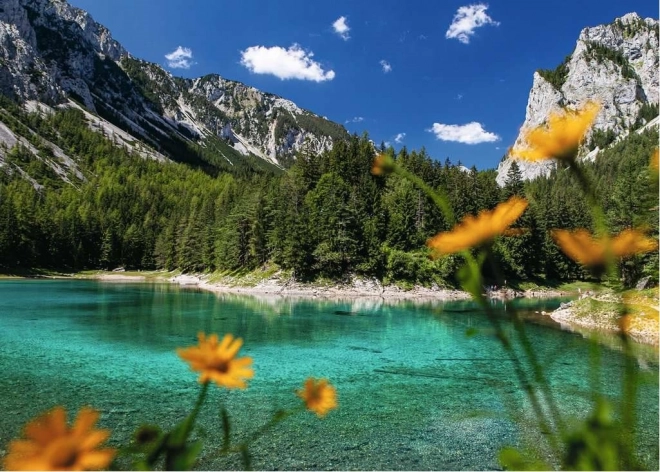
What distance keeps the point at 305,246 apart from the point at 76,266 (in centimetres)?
4744

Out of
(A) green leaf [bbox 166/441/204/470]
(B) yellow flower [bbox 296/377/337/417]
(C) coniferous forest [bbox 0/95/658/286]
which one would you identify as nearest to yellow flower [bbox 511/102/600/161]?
(B) yellow flower [bbox 296/377/337/417]

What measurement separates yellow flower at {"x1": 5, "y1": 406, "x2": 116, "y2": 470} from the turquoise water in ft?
3.26

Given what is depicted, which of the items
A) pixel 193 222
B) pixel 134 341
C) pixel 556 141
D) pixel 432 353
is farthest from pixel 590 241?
pixel 193 222

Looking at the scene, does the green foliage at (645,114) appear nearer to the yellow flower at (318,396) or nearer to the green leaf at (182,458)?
the yellow flower at (318,396)

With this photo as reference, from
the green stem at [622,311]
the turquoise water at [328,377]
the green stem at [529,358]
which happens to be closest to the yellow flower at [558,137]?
the green stem at [622,311]

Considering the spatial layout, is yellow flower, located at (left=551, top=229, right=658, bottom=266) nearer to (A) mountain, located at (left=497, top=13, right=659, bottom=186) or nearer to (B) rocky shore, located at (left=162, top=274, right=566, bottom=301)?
(B) rocky shore, located at (left=162, top=274, right=566, bottom=301)

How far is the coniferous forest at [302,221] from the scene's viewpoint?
45.0 metres

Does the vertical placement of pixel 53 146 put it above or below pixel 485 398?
above

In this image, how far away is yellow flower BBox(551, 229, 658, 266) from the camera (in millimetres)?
809

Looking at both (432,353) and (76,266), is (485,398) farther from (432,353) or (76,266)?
(76,266)

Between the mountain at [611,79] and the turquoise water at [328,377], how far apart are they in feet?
412

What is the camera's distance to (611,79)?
14512cm

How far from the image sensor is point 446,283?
44062 mm

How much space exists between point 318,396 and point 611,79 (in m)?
182
